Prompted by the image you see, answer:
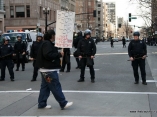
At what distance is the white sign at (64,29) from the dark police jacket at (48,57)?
3.35 ft

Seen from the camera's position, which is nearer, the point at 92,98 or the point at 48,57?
the point at 48,57

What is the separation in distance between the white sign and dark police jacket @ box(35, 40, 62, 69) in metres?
1.02

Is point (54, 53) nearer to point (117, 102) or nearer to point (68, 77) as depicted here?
point (117, 102)

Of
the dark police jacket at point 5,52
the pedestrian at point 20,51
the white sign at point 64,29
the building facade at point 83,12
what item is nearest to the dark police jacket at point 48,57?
the white sign at point 64,29

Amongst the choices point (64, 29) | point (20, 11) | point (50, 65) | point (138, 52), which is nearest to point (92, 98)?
point (64, 29)

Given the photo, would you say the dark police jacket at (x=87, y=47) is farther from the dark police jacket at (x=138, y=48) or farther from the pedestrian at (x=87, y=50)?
the dark police jacket at (x=138, y=48)

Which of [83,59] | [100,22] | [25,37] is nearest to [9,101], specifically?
[83,59]

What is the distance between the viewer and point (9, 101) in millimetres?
9492

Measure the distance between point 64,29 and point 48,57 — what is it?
5.98 feet

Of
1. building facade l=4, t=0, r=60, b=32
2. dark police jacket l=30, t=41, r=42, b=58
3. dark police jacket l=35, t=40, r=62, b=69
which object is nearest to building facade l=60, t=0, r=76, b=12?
building facade l=4, t=0, r=60, b=32

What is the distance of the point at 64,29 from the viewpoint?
31.1ft

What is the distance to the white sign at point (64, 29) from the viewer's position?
9216 millimetres

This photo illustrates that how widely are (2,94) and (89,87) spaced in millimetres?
2978

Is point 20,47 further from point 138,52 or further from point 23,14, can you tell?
point 23,14
